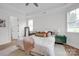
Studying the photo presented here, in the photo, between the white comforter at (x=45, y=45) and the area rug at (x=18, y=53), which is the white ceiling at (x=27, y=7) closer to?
the white comforter at (x=45, y=45)

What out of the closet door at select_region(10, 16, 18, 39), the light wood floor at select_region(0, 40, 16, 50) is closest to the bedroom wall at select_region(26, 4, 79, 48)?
the closet door at select_region(10, 16, 18, 39)

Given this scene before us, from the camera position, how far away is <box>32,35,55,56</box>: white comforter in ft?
6.34

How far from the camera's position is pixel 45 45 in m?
1.95

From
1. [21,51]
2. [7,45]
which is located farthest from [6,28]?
[21,51]

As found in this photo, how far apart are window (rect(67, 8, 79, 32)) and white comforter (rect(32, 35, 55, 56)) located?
39 centimetres

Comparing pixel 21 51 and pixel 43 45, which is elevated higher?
pixel 43 45

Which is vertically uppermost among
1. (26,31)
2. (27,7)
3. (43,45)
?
(27,7)

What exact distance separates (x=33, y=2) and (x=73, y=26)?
2.92ft

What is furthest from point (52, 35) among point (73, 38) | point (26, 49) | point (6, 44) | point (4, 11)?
point (4, 11)

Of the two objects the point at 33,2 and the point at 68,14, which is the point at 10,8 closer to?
the point at 33,2

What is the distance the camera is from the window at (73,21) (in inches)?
76.8

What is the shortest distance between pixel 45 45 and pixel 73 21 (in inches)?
27.5

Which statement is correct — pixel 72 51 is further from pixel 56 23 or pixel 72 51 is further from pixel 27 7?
pixel 27 7

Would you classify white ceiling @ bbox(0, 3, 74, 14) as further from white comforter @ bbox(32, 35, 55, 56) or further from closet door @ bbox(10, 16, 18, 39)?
white comforter @ bbox(32, 35, 55, 56)
